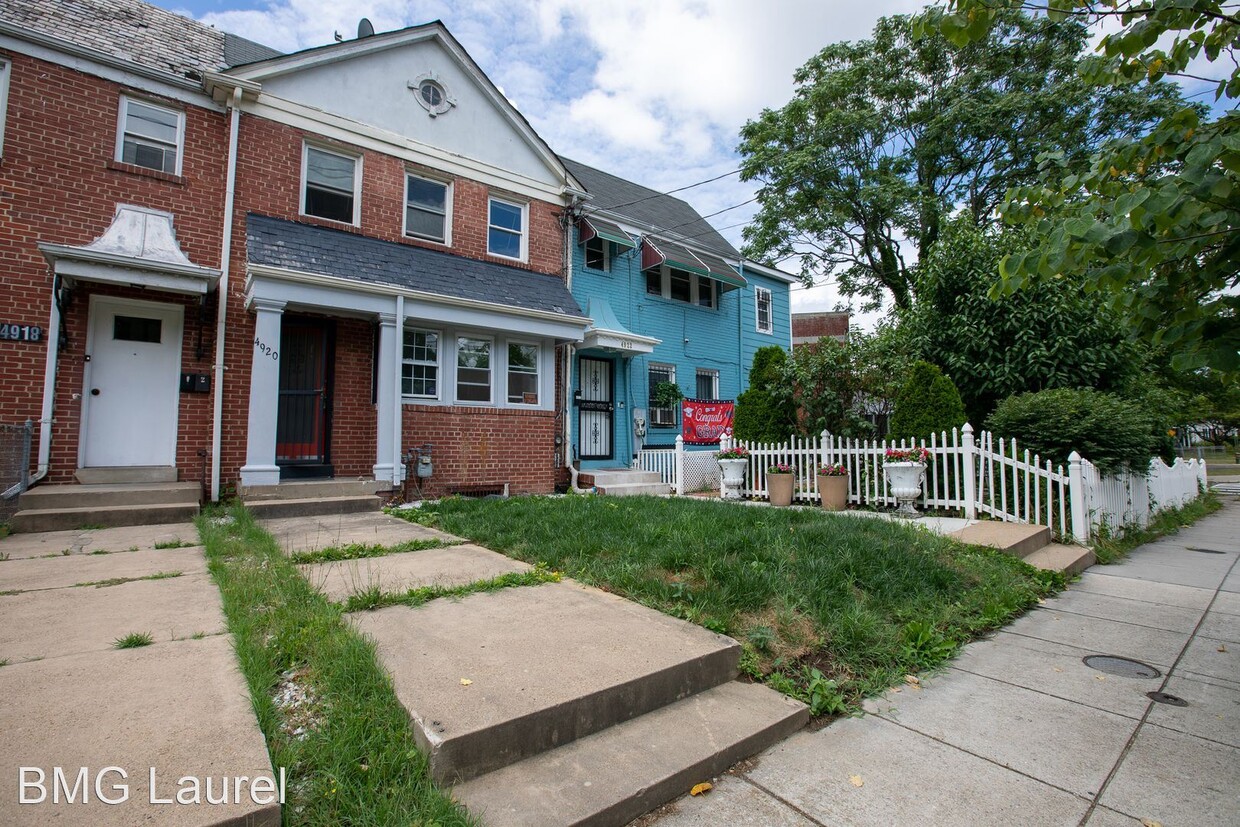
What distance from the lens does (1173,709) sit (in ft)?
9.06

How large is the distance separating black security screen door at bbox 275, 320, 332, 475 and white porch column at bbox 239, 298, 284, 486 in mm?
722

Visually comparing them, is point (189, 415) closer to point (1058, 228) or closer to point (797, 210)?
point (1058, 228)

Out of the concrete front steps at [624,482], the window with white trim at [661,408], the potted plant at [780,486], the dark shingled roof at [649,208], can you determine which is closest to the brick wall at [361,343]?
the concrete front steps at [624,482]

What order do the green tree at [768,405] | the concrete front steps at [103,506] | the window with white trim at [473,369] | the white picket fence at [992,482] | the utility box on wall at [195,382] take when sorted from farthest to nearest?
the green tree at [768,405] → the window with white trim at [473,369] → the utility box on wall at [195,382] → the white picket fence at [992,482] → the concrete front steps at [103,506]

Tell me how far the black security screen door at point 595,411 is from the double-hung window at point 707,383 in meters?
3.08

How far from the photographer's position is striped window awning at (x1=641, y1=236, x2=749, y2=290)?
12.9 meters

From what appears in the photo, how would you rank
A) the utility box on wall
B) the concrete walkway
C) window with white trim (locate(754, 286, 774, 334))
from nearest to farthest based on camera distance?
the concrete walkway → the utility box on wall → window with white trim (locate(754, 286, 774, 334))

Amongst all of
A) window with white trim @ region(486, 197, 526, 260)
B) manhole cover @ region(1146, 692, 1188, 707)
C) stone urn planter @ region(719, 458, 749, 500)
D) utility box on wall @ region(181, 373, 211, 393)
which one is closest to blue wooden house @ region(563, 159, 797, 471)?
window with white trim @ region(486, 197, 526, 260)

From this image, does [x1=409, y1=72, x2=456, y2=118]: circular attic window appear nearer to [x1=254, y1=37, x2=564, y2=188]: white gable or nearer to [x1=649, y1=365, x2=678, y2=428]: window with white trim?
[x1=254, y1=37, x2=564, y2=188]: white gable

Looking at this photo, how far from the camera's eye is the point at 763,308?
16.7 metres

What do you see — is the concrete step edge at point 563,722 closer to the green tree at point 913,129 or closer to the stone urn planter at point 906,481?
the stone urn planter at point 906,481

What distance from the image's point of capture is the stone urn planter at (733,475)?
9.96m

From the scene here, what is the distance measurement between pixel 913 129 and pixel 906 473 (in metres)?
16.8

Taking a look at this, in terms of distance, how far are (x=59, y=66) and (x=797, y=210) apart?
19.1 m
